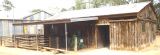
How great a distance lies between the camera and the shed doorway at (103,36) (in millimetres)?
20578

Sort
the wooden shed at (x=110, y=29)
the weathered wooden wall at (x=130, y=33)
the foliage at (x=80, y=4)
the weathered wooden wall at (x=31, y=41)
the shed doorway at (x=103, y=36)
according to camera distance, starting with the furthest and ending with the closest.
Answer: the foliage at (x=80, y=4) < the shed doorway at (x=103, y=36) < the weathered wooden wall at (x=31, y=41) < the wooden shed at (x=110, y=29) < the weathered wooden wall at (x=130, y=33)

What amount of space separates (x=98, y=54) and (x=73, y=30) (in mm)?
4949

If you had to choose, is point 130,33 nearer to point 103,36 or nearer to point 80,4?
point 103,36

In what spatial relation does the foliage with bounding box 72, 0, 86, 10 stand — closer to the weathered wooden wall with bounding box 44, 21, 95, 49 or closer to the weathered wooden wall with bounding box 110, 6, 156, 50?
the weathered wooden wall with bounding box 44, 21, 95, 49

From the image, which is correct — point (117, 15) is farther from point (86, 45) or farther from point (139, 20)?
point (86, 45)

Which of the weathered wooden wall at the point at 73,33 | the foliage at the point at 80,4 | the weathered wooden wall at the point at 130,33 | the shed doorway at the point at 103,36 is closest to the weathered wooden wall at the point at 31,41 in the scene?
the weathered wooden wall at the point at 73,33

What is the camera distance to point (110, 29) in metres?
19.2

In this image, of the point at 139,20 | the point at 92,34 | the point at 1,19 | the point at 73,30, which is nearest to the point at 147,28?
the point at 139,20

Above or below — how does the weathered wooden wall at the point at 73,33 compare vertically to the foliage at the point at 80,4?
below

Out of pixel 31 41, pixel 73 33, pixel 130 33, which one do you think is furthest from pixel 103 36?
pixel 31 41

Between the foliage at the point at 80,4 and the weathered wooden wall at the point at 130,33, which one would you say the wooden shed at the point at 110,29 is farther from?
the foliage at the point at 80,4

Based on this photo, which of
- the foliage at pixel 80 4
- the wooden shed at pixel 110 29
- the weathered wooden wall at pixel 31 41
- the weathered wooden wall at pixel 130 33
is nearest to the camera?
the weathered wooden wall at pixel 130 33

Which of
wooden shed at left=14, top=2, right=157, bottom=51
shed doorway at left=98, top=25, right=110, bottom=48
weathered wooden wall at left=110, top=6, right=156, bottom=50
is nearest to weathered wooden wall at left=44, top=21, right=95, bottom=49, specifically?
wooden shed at left=14, top=2, right=157, bottom=51

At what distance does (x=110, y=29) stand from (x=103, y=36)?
2.08 metres
